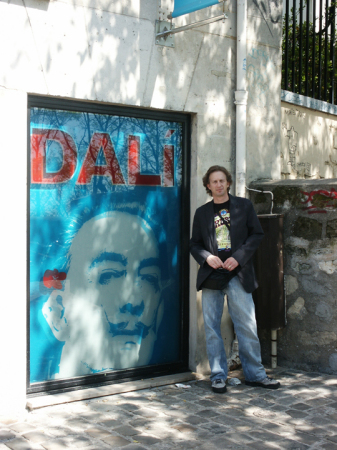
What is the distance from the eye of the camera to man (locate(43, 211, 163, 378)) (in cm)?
467

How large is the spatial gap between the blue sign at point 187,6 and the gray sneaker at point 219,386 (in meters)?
3.11

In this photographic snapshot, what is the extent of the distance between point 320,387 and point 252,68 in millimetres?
3146

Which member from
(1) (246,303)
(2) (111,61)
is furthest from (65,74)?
(1) (246,303)

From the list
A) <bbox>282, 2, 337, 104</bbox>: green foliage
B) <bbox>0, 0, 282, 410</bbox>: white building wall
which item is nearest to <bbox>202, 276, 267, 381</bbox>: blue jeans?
<bbox>0, 0, 282, 410</bbox>: white building wall

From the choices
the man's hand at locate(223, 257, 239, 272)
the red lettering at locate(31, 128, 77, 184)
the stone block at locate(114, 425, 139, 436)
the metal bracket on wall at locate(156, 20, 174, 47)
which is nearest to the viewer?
the stone block at locate(114, 425, 139, 436)

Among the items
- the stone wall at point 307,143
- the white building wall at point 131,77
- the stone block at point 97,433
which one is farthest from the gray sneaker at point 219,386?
the stone wall at point 307,143

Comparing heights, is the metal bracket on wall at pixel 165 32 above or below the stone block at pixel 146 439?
above

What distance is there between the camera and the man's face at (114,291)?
4715mm

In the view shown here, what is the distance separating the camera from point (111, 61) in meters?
4.68

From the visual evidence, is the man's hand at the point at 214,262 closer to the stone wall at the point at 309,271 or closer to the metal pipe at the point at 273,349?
the stone wall at the point at 309,271

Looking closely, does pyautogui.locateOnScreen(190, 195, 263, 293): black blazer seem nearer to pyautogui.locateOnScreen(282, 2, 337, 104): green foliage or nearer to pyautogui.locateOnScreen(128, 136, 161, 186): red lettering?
pyautogui.locateOnScreen(128, 136, 161, 186): red lettering

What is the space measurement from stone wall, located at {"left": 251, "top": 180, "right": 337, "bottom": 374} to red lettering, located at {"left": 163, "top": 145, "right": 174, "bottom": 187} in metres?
0.96

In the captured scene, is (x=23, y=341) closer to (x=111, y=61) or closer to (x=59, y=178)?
(x=59, y=178)

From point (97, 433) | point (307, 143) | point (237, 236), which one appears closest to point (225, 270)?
point (237, 236)
